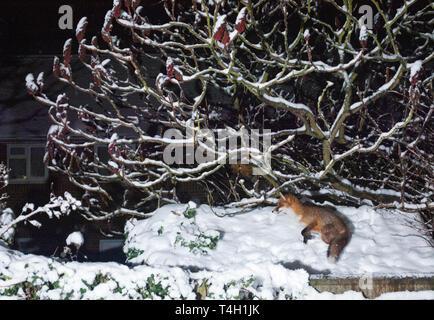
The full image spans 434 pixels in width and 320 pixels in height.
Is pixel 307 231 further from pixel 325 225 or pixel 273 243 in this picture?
pixel 273 243

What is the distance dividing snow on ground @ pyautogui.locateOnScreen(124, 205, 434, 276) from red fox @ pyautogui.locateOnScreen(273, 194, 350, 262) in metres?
0.15

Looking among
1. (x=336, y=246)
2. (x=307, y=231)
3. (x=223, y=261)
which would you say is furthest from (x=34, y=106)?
(x=336, y=246)

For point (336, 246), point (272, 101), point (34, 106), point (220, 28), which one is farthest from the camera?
point (34, 106)

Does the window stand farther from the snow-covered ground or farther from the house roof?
the snow-covered ground

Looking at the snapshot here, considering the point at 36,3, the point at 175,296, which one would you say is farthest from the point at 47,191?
the point at 175,296

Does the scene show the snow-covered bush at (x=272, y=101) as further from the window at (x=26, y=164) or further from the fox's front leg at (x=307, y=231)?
the window at (x=26, y=164)

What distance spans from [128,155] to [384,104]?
6011mm

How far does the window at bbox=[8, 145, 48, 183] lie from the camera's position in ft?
39.0

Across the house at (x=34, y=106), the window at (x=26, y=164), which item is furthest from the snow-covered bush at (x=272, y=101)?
the window at (x=26, y=164)

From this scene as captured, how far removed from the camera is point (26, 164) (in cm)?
1193

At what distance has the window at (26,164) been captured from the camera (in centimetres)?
1190

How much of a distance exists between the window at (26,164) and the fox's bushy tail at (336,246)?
912cm

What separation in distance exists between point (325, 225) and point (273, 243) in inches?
33.2
